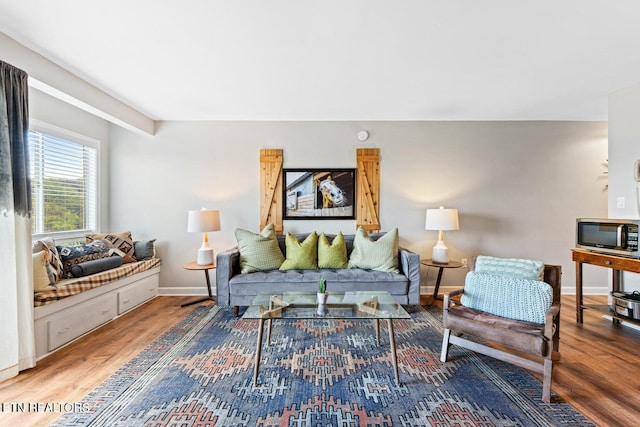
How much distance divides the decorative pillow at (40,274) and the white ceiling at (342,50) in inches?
65.2

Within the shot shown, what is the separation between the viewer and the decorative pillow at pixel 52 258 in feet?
8.46

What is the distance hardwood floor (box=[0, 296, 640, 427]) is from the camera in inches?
71.1

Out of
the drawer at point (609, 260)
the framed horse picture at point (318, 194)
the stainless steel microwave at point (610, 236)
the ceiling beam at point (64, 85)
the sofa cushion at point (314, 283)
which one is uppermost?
the ceiling beam at point (64, 85)

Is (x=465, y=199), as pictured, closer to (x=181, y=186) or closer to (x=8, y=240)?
(x=181, y=186)

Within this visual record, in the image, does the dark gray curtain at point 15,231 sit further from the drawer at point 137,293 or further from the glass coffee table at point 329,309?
the glass coffee table at point 329,309

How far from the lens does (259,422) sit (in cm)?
168

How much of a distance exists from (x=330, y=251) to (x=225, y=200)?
165 cm

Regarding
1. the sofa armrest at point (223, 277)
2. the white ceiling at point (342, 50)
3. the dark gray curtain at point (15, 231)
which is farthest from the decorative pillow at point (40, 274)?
the white ceiling at point (342, 50)

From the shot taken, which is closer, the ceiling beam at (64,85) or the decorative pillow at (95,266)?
the ceiling beam at (64,85)

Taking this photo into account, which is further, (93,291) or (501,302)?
(93,291)

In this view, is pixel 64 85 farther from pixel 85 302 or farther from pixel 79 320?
pixel 79 320

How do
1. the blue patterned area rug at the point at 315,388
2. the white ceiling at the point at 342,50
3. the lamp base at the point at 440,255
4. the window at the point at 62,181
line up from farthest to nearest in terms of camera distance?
1. the lamp base at the point at 440,255
2. the window at the point at 62,181
3. the white ceiling at the point at 342,50
4. the blue patterned area rug at the point at 315,388

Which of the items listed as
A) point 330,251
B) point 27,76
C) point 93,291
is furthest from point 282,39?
point 93,291

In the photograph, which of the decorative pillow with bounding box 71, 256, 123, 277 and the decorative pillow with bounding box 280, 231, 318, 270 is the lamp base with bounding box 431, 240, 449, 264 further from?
the decorative pillow with bounding box 71, 256, 123, 277
